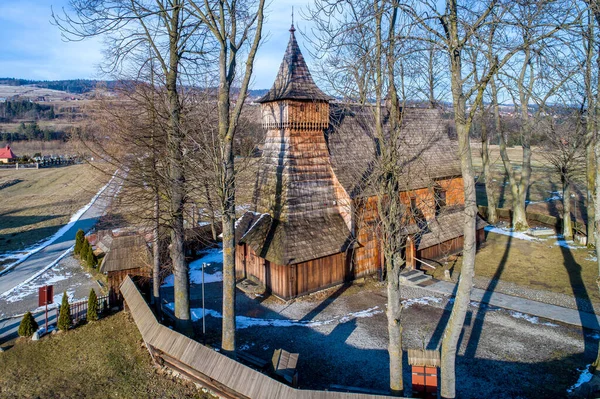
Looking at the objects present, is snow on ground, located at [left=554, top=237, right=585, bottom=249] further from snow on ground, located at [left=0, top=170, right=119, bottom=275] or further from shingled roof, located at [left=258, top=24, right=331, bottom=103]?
snow on ground, located at [left=0, top=170, right=119, bottom=275]

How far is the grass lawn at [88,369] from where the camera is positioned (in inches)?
411

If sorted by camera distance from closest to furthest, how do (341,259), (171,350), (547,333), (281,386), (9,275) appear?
1. (281,386)
2. (171,350)
3. (547,333)
4. (341,259)
5. (9,275)

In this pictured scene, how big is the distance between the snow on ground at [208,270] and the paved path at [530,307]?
34.2 ft

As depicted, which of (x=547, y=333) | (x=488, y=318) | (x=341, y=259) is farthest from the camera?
(x=341, y=259)

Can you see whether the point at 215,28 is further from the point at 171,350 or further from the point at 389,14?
the point at 171,350

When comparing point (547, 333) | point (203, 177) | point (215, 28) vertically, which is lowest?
point (547, 333)

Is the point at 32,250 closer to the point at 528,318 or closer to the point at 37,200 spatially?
the point at 37,200

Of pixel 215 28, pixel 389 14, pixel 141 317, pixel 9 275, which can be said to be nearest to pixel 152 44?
pixel 215 28

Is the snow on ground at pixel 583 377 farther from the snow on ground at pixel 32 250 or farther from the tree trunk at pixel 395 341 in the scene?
the snow on ground at pixel 32 250

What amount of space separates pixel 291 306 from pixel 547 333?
9.56 meters

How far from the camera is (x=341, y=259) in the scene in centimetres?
1864

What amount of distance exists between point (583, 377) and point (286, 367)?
8.53 meters

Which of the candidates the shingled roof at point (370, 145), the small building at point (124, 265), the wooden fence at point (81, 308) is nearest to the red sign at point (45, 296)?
the wooden fence at point (81, 308)

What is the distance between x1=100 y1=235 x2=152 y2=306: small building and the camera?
1642cm
